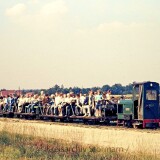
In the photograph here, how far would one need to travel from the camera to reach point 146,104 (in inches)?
1116

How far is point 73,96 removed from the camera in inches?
1357

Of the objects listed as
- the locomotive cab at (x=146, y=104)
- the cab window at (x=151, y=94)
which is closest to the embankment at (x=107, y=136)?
the locomotive cab at (x=146, y=104)

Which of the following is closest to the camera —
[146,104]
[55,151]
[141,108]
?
[55,151]

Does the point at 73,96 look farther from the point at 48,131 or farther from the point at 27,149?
the point at 27,149

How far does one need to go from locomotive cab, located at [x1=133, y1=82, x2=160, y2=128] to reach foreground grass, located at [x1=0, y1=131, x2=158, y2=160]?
21.9 ft

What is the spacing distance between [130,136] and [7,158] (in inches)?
349

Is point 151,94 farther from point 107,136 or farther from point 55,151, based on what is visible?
point 55,151

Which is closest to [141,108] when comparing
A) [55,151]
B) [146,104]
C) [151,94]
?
[146,104]

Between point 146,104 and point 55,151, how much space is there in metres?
9.66

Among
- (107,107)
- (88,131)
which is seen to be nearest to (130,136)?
(88,131)

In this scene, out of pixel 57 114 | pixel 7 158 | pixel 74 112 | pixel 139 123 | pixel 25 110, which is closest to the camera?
pixel 7 158

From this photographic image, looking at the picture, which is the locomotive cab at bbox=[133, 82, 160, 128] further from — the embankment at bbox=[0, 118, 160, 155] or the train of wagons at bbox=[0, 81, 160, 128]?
the embankment at bbox=[0, 118, 160, 155]

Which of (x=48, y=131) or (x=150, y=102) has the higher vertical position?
(x=150, y=102)

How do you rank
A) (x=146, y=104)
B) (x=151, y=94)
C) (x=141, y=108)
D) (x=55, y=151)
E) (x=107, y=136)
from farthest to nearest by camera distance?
(x=151, y=94) → (x=146, y=104) → (x=141, y=108) → (x=107, y=136) → (x=55, y=151)
